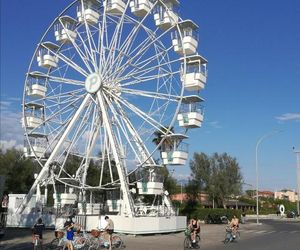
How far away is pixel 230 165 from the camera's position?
79000mm

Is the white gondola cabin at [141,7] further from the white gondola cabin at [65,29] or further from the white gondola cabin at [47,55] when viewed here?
the white gondola cabin at [47,55]

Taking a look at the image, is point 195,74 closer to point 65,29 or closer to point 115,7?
point 115,7

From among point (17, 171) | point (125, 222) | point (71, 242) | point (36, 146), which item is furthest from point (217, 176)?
point (71, 242)

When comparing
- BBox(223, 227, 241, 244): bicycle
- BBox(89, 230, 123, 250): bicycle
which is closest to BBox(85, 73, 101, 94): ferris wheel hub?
BBox(223, 227, 241, 244): bicycle

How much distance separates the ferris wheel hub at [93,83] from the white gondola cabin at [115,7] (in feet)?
16.2

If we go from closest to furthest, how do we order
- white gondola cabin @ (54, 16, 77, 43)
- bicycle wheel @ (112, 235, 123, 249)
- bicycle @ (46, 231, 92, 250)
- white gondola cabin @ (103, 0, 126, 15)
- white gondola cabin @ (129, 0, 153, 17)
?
bicycle @ (46, 231, 92, 250) → bicycle wheel @ (112, 235, 123, 249) → white gondola cabin @ (129, 0, 153, 17) → white gondola cabin @ (103, 0, 126, 15) → white gondola cabin @ (54, 16, 77, 43)

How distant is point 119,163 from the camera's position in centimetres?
3362

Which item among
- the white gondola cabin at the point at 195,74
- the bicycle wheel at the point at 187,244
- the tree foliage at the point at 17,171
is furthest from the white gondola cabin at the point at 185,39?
the tree foliage at the point at 17,171

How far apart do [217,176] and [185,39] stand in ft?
150

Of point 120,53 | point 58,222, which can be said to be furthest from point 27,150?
point 120,53

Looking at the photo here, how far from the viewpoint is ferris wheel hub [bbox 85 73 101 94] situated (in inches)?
1387

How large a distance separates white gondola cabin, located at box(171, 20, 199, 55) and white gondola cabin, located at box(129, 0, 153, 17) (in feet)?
9.71

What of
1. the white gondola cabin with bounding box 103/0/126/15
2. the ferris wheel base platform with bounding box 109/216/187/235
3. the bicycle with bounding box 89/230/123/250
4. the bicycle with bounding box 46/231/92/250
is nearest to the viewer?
the bicycle with bounding box 46/231/92/250

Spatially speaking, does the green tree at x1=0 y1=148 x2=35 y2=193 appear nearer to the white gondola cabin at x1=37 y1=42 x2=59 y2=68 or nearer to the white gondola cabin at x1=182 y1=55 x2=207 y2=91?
the white gondola cabin at x1=37 y1=42 x2=59 y2=68
